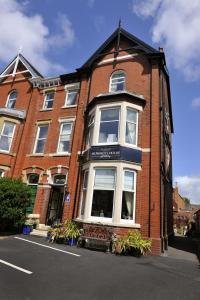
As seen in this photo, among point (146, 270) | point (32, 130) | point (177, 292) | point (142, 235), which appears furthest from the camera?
point (32, 130)

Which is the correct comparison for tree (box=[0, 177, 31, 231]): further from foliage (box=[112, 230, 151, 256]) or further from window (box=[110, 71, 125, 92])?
window (box=[110, 71, 125, 92])

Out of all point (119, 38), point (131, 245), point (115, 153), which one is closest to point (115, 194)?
point (115, 153)

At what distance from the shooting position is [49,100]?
1975 cm

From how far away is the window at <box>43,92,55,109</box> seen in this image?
19.6m

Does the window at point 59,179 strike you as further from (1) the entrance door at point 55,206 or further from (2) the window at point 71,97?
(2) the window at point 71,97

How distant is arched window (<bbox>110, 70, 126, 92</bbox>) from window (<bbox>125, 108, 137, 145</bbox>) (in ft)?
8.55

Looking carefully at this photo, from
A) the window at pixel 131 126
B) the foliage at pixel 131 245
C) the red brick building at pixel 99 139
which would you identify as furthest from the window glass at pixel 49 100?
the foliage at pixel 131 245

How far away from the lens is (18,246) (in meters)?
10.7

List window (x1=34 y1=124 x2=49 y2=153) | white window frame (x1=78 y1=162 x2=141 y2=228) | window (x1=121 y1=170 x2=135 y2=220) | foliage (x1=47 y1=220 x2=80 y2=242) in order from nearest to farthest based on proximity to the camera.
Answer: white window frame (x1=78 y1=162 x2=141 y2=228) < foliage (x1=47 y1=220 x2=80 y2=242) < window (x1=121 y1=170 x2=135 y2=220) < window (x1=34 y1=124 x2=49 y2=153)

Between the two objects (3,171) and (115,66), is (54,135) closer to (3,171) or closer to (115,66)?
(3,171)

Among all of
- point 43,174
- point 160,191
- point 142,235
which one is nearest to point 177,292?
point 142,235

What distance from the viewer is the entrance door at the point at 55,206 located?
16391 mm

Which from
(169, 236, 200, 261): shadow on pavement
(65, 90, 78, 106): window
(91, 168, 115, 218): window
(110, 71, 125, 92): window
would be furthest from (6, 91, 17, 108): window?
(169, 236, 200, 261): shadow on pavement

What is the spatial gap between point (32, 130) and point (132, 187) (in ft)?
32.3
